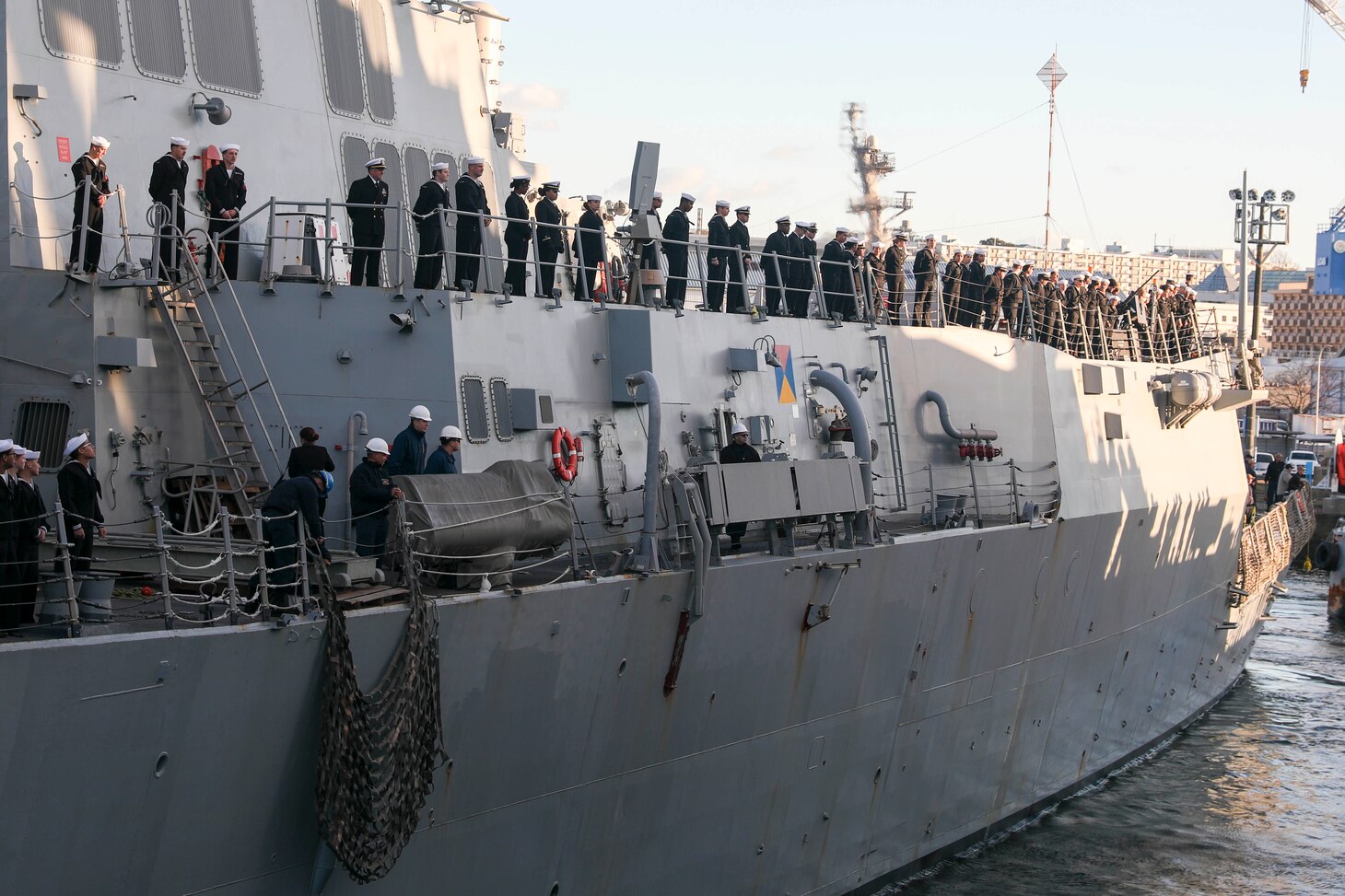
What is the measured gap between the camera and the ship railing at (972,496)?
14.0m

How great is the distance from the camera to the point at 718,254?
45.9ft

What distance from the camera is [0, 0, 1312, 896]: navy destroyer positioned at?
7.79 m

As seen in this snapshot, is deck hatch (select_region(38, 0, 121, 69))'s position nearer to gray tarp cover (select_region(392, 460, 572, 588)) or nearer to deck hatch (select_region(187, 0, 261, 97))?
deck hatch (select_region(187, 0, 261, 97))

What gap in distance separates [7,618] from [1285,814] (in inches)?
590

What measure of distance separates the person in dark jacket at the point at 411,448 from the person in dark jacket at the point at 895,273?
752 cm

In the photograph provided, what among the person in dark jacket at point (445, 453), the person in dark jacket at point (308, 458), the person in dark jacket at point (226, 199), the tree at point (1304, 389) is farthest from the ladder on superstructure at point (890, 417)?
the tree at point (1304, 389)

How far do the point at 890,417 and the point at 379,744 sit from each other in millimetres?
7775

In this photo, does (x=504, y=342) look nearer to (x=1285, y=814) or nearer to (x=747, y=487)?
(x=747, y=487)

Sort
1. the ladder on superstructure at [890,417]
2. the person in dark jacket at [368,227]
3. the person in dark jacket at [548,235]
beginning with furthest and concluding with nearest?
the ladder on superstructure at [890,417]
the person in dark jacket at [548,235]
the person in dark jacket at [368,227]

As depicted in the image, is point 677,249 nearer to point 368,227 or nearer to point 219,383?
point 368,227

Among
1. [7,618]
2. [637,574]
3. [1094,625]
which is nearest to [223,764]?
[7,618]

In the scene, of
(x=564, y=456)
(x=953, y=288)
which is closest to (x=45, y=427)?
(x=564, y=456)

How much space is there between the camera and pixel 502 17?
47.8 ft

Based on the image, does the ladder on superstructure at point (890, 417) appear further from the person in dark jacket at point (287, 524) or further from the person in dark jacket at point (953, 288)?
the person in dark jacket at point (287, 524)
